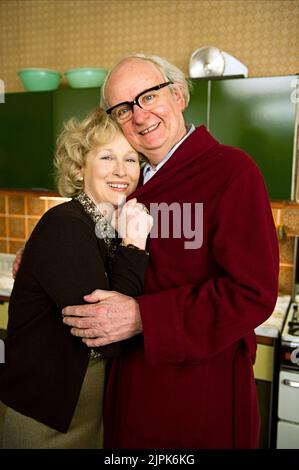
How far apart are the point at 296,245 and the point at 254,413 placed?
142 cm

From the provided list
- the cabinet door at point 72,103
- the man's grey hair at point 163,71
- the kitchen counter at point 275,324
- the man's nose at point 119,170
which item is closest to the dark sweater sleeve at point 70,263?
the man's nose at point 119,170

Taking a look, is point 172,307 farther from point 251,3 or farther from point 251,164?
point 251,3

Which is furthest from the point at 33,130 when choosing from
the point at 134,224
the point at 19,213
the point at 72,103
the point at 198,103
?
the point at 134,224

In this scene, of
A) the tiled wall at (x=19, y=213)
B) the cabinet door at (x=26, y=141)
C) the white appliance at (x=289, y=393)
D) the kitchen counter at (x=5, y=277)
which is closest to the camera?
the white appliance at (x=289, y=393)

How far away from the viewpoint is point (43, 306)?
3.73ft

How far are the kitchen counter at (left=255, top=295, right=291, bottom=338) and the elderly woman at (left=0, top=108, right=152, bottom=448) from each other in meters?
0.99

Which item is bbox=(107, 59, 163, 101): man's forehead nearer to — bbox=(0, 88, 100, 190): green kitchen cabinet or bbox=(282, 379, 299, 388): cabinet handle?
bbox=(0, 88, 100, 190): green kitchen cabinet

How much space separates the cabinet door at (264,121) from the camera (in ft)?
6.48

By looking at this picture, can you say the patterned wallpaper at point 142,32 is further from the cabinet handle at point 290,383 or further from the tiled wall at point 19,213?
the cabinet handle at point 290,383

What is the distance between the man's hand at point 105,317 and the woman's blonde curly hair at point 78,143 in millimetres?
388

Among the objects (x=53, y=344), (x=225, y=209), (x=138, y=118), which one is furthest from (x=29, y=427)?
(x=138, y=118)

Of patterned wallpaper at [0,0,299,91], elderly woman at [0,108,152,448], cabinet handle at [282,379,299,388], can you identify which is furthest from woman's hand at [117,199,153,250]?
patterned wallpaper at [0,0,299,91]

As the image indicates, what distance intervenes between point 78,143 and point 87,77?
136cm

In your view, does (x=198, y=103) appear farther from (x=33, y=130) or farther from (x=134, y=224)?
(x=134, y=224)
